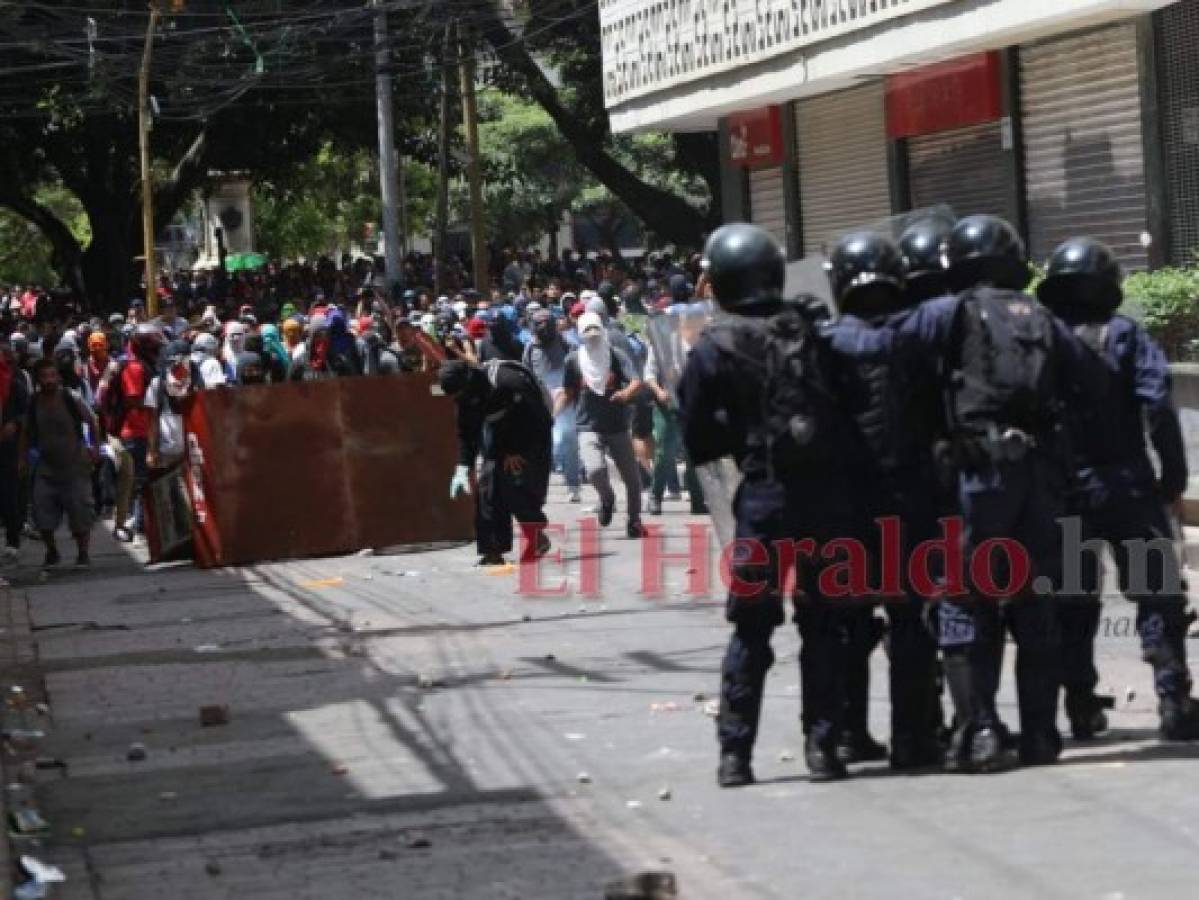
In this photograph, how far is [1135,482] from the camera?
28.4 feet

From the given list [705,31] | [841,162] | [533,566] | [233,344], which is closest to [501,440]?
[533,566]

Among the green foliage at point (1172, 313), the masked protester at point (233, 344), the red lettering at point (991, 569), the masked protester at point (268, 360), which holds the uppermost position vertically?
the masked protester at point (233, 344)

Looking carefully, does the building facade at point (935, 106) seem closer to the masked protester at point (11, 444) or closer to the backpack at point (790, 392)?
the masked protester at point (11, 444)

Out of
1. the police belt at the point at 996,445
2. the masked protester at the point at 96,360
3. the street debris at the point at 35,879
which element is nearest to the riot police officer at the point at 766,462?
the police belt at the point at 996,445

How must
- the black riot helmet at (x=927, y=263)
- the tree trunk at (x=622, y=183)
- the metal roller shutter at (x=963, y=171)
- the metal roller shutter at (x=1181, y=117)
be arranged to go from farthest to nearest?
1. the tree trunk at (x=622, y=183)
2. the metal roller shutter at (x=963, y=171)
3. the metal roller shutter at (x=1181, y=117)
4. the black riot helmet at (x=927, y=263)

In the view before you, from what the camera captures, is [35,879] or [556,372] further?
[556,372]

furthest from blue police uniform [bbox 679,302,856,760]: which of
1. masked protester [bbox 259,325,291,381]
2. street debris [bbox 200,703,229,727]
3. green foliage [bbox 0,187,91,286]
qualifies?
green foliage [bbox 0,187,91,286]

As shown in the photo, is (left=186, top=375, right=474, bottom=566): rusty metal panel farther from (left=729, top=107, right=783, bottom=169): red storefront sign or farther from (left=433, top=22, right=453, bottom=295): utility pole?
(left=433, top=22, right=453, bottom=295): utility pole

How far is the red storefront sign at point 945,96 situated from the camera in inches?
867

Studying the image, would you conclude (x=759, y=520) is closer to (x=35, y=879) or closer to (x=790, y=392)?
(x=790, y=392)

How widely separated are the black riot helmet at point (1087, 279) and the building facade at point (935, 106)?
10112 millimetres

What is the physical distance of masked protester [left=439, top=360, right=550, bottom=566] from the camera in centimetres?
1616

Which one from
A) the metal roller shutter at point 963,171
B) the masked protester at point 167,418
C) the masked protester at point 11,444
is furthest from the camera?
the metal roller shutter at point 963,171

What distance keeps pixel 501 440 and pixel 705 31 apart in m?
11.0
